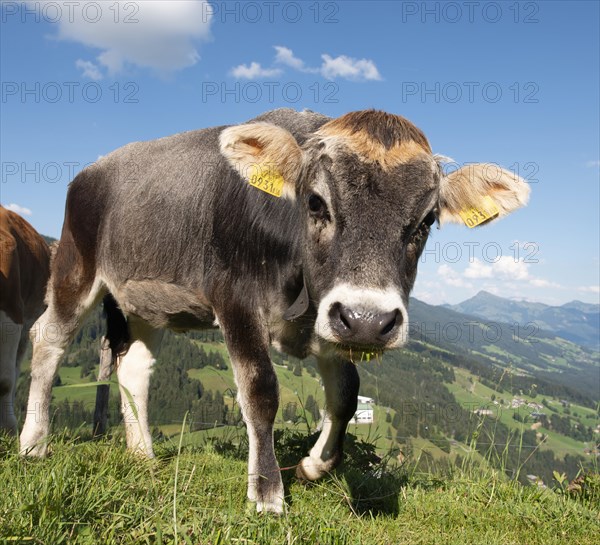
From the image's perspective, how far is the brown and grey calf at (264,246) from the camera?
370 cm

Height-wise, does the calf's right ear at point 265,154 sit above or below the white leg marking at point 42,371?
above

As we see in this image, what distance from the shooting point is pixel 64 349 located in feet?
21.4

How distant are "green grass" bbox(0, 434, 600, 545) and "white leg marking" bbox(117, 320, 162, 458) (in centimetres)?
46

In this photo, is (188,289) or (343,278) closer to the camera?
(343,278)

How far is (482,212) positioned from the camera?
15.3 ft

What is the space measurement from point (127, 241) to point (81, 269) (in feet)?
2.91

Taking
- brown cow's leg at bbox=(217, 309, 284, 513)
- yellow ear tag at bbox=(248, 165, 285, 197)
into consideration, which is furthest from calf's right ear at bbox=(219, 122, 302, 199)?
brown cow's leg at bbox=(217, 309, 284, 513)

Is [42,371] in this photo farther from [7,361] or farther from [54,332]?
[7,361]

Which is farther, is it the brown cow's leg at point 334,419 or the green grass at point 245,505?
the brown cow's leg at point 334,419

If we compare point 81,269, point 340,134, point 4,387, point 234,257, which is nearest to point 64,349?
point 81,269

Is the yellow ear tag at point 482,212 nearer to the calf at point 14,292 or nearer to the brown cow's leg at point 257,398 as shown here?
the brown cow's leg at point 257,398

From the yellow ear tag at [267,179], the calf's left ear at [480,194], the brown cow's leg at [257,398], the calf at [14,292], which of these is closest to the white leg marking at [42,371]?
the calf at [14,292]

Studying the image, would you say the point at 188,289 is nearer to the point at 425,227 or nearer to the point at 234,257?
the point at 234,257

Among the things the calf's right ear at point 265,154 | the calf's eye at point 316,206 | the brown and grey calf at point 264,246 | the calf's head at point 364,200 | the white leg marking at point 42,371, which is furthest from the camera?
the white leg marking at point 42,371
